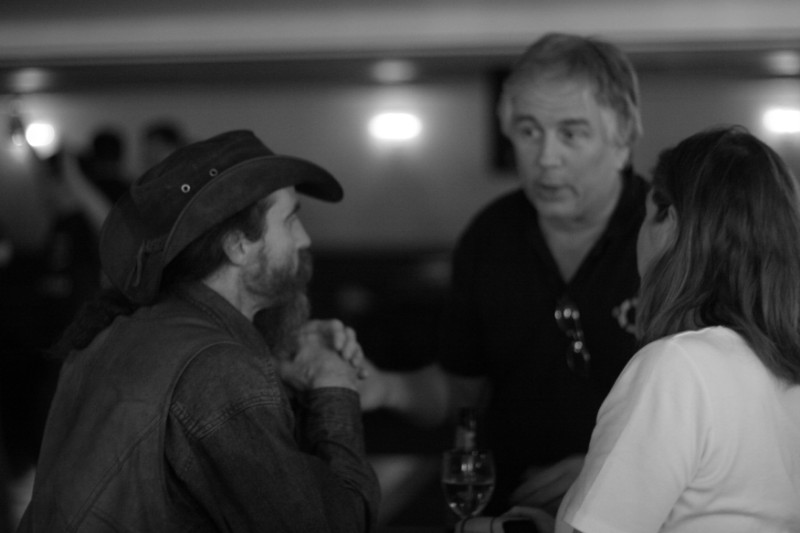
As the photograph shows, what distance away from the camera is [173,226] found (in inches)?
64.9

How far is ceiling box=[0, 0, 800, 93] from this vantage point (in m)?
3.16

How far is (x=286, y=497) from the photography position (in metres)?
1.52

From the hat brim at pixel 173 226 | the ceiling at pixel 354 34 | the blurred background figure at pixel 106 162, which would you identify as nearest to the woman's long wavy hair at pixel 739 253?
the hat brim at pixel 173 226

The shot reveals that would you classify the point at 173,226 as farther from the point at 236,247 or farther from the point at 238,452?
the point at 238,452

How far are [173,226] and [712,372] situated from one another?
0.88 meters

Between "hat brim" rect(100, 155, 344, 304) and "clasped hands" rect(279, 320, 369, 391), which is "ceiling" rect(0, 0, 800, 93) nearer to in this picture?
"clasped hands" rect(279, 320, 369, 391)

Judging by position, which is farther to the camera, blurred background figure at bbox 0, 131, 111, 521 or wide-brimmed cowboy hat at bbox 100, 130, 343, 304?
blurred background figure at bbox 0, 131, 111, 521

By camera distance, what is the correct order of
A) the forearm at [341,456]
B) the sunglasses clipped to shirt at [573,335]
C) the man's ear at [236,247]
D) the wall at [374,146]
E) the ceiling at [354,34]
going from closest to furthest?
1. the forearm at [341,456]
2. the man's ear at [236,247]
3. the sunglasses clipped to shirt at [573,335]
4. the ceiling at [354,34]
5. the wall at [374,146]

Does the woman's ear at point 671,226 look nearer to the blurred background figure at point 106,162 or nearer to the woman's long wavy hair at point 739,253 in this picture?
the woman's long wavy hair at point 739,253

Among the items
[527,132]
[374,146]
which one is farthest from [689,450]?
[374,146]

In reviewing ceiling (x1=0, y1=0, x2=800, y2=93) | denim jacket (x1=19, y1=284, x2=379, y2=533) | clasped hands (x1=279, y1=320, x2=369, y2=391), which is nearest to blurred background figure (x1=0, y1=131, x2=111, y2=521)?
ceiling (x1=0, y1=0, x2=800, y2=93)

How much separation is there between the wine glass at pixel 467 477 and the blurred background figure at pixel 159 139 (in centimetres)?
200

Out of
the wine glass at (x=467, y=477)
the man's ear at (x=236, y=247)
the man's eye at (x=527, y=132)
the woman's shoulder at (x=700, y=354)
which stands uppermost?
the man's eye at (x=527, y=132)

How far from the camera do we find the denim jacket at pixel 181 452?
151cm
